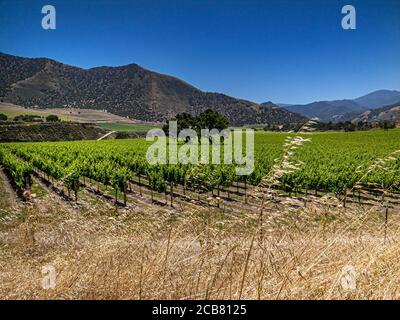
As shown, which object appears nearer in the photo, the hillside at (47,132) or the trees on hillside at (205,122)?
the trees on hillside at (205,122)

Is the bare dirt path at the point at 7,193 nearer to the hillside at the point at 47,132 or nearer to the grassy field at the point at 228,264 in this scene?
the grassy field at the point at 228,264

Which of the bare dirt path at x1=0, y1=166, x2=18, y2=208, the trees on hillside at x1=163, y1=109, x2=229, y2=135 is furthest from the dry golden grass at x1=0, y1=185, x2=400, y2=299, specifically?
the trees on hillside at x1=163, y1=109, x2=229, y2=135

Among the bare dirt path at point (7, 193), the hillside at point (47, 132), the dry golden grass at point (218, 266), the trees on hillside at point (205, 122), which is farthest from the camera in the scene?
the hillside at point (47, 132)

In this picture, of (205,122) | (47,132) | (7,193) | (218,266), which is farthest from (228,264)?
(47,132)

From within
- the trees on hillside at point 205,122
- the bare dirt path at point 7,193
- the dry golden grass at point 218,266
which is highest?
the trees on hillside at point 205,122

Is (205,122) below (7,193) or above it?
above

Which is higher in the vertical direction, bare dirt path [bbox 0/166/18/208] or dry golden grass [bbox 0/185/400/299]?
dry golden grass [bbox 0/185/400/299]

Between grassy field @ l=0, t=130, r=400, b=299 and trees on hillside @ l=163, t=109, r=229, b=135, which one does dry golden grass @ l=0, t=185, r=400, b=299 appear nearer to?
grassy field @ l=0, t=130, r=400, b=299

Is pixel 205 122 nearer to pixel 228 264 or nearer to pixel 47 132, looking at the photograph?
pixel 47 132

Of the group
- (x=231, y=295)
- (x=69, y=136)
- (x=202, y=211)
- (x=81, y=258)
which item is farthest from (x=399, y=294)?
(x=69, y=136)

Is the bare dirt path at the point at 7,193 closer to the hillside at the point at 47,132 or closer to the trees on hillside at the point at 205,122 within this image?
the trees on hillside at the point at 205,122

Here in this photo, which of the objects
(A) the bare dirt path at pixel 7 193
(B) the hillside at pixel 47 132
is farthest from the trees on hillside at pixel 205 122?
(B) the hillside at pixel 47 132

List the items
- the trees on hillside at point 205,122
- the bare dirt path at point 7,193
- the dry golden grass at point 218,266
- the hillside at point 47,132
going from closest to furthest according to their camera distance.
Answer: the dry golden grass at point 218,266 < the bare dirt path at point 7,193 < the trees on hillside at point 205,122 < the hillside at point 47,132

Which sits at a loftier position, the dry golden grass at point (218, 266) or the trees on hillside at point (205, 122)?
the trees on hillside at point (205, 122)
